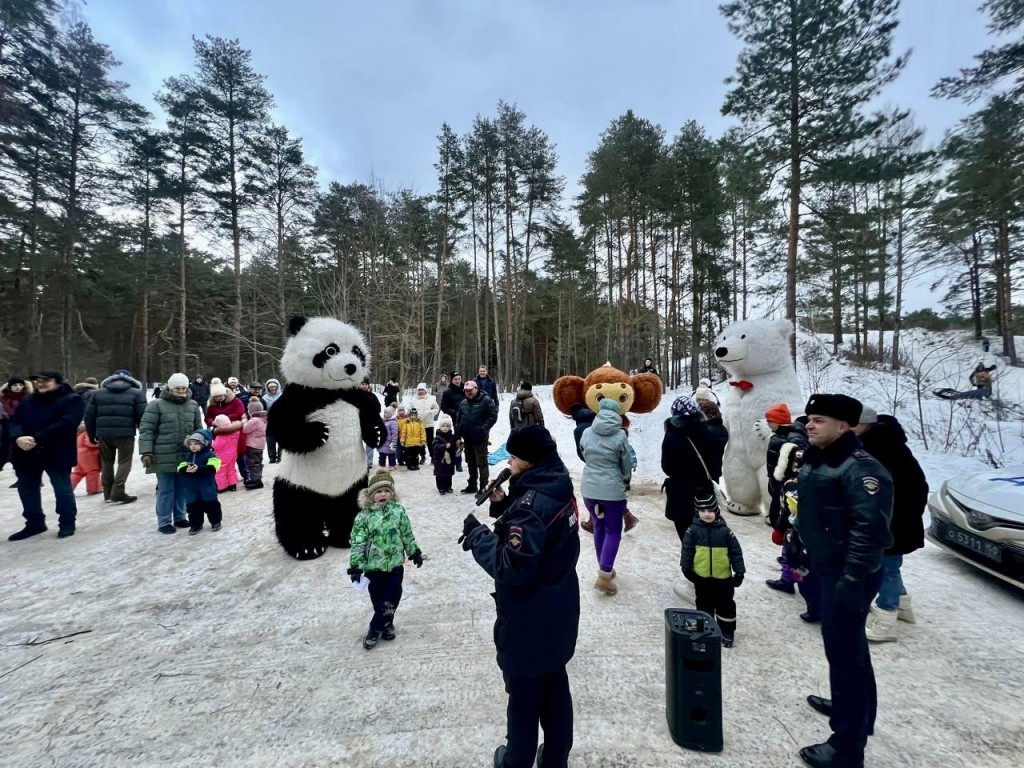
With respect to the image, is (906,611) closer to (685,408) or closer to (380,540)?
(685,408)

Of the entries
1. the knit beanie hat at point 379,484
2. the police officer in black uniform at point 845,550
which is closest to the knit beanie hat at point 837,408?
the police officer in black uniform at point 845,550

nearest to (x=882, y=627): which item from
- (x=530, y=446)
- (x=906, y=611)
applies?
(x=906, y=611)

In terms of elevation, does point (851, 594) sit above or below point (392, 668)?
above

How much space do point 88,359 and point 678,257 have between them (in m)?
25.8

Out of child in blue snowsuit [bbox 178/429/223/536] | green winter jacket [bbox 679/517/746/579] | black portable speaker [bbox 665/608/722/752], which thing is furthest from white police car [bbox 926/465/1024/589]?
child in blue snowsuit [bbox 178/429/223/536]

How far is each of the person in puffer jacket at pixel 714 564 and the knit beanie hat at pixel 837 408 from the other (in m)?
1.10

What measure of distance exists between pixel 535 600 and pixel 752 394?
15.6ft

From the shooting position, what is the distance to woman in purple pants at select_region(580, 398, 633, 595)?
3529mm

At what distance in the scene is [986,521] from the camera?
3465 millimetres

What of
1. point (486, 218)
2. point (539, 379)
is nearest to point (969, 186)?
point (486, 218)

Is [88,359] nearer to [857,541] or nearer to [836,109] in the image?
[857,541]

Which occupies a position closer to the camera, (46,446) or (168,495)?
(46,446)

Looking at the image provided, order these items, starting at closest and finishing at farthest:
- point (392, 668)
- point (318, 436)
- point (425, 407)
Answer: point (392, 668) → point (318, 436) → point (425, 407)

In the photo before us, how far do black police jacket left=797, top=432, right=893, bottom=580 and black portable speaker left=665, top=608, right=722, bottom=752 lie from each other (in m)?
0.63
